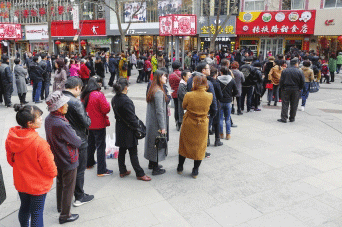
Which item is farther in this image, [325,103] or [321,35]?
[321,35]

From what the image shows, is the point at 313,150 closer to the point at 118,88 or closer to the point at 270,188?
the point at 270,188

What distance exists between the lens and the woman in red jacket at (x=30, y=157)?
9.88ft

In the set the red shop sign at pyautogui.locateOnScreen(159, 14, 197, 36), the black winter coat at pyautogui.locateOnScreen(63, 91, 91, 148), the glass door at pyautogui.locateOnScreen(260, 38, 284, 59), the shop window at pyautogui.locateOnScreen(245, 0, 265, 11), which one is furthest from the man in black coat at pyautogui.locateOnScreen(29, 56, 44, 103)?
the shop window at pyautogui.locateOnScreen(245, 0, 265, 11)

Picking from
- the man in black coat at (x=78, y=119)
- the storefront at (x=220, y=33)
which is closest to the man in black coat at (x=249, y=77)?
the man in black coat at (x=78, y=119)

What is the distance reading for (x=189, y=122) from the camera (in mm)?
4883

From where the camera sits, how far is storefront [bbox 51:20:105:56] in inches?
1214

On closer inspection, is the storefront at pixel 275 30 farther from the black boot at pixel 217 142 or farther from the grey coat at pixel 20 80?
the black boot at pixel 217 142

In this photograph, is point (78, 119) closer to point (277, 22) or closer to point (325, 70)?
point (325, 70)

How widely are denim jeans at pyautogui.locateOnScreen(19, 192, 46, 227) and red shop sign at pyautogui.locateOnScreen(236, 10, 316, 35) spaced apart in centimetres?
2391

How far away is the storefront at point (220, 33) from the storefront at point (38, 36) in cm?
1760

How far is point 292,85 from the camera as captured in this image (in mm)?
8602

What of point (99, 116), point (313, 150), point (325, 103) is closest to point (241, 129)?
point (313, 150)

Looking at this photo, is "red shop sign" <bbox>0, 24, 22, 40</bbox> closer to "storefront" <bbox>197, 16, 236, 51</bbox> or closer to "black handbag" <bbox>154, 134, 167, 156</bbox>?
"black handbag" <bbox>154, 134, 167, 156</bbox>

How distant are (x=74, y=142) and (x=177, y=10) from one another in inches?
1022
